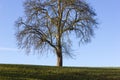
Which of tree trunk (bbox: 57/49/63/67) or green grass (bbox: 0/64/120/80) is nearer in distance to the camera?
green grass (bbox: 0/64/120/80)

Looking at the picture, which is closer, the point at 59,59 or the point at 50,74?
the point at 50,74

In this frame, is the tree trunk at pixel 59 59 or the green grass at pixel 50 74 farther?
the tree trunk at pixel 59 59

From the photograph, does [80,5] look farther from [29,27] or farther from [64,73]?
[64,73]

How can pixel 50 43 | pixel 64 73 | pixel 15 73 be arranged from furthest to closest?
pixel 50 43 → pixel 64 73 → pixel 15 73

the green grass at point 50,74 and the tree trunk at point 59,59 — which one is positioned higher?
the tree trunk at point 59,59

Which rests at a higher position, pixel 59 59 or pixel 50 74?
pixel 59 59

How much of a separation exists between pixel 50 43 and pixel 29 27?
11.2 ft

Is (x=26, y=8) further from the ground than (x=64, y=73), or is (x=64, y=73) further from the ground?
(x=26, y=8)

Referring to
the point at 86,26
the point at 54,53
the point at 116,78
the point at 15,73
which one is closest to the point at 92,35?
the point at 86,26

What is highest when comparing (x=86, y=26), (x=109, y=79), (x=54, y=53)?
(x=86, y=26)

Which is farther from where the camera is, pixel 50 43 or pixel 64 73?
pixel 50 43

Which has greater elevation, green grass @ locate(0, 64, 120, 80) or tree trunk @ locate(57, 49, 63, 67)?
tree trunk @ locate(57, 49, 63, 67)

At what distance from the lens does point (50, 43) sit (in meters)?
55.2

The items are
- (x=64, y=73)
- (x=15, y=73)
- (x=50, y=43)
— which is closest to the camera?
(x=15, y=73)
